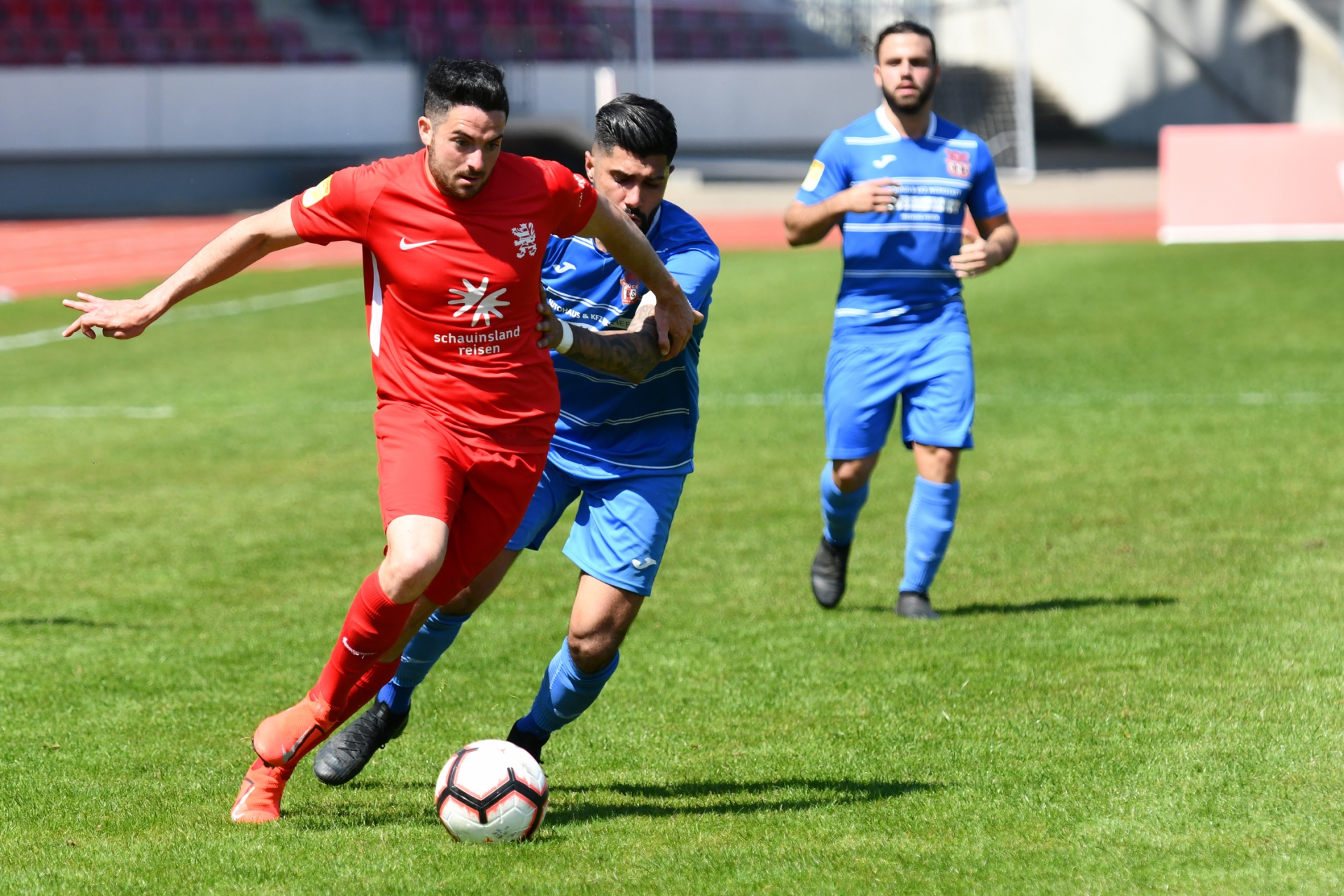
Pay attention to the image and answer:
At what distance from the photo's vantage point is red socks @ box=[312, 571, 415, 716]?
4.21 metres

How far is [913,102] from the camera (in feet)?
22.5

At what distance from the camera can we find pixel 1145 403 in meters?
12.4

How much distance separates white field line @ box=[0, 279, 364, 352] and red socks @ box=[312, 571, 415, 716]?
13.7 metres

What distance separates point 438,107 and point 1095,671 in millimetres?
3260

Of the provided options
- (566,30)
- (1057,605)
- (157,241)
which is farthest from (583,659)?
(566,30)

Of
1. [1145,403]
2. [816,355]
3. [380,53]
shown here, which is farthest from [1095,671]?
[380,53]

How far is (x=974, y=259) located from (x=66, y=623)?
417 cm

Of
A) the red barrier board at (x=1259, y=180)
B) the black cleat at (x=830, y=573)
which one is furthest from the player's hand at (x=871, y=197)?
the red barrier board at (x=1259, y=180)

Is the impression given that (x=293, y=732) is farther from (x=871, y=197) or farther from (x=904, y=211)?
(x=904, y=211)

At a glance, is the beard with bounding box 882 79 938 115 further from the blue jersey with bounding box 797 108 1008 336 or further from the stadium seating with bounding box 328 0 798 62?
the stadium seating with bounding box 328 0 798 62

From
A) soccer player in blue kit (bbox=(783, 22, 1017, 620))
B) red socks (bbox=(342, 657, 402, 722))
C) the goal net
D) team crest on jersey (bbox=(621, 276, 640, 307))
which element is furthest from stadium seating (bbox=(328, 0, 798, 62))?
red socks (bbox=(342, 657, 402, 722))

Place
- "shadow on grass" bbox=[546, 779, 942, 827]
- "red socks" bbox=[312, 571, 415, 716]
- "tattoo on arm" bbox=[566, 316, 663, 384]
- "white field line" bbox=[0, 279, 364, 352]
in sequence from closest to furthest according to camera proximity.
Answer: "red socks" bbox=[312, 571, 415, 716]
"tattoo on arm" bbox=[566, 316, 663, 384]
"shadow on grass" bbox=[546, 779, 942, 827]
"white field line" bbox=[0, 279, 364, 352]

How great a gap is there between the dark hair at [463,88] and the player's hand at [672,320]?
69cm

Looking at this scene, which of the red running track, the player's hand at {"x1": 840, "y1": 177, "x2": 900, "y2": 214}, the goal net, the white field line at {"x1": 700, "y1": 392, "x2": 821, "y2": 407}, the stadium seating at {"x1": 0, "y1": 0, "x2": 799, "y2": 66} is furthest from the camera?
the stadium seating at {"x1": 0, "y1": 0, "x2": 799, "y2": 66}
